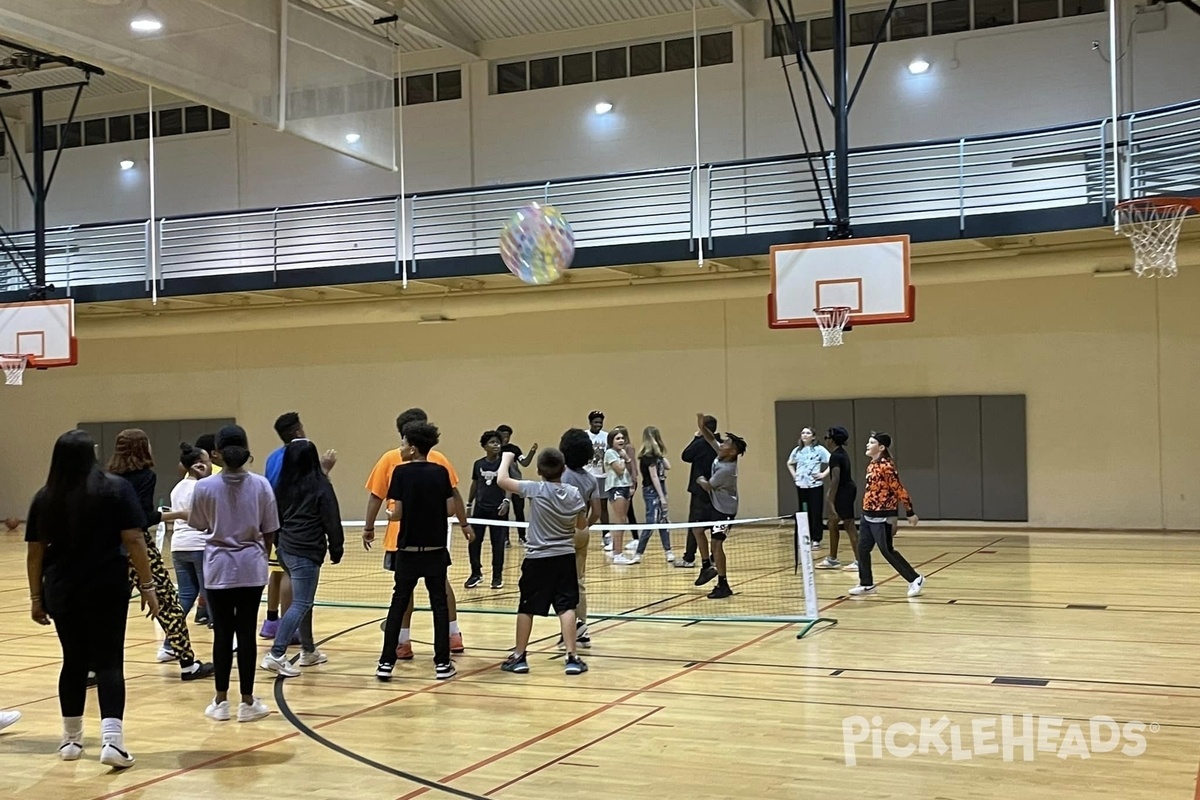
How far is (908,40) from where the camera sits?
64.1 feet

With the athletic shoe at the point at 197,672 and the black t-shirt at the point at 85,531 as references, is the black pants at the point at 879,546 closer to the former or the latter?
the athletic shoe at the point at 197,672

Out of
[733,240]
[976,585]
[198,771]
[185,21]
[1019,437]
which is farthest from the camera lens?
[1019,437]

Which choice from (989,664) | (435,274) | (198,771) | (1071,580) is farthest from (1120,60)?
(198,771)

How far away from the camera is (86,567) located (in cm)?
596

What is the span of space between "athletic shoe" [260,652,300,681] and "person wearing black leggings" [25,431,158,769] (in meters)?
2.15

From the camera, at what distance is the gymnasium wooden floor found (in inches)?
221

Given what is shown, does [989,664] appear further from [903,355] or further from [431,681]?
[903,355]

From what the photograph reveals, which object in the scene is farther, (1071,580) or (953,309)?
(953,309)

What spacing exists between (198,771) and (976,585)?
8857 millimetres

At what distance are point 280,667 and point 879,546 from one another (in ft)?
18.5

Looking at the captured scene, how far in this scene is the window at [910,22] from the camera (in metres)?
19.5

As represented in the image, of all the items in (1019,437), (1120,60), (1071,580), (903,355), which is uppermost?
(1120,60)

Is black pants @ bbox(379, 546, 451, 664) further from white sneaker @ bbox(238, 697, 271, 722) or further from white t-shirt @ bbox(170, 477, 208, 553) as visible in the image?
white t-shirt @ bbox(170, 477, 208, 553)

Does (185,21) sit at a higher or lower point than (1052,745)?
higher
